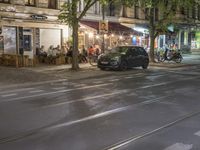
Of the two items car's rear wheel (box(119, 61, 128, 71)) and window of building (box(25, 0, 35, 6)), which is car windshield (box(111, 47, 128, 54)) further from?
window of building (box(25, 0, 35, 6))

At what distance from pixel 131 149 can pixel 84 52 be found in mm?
22791

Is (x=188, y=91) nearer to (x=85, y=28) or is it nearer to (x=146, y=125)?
(x=146, y=125)

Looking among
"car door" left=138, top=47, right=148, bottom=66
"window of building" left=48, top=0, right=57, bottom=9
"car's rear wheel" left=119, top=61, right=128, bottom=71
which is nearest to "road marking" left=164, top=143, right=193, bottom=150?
"car's rear wheel" left=119, top=61, right=128, bottom=71

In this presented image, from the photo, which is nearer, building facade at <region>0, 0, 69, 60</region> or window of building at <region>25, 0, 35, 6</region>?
building facade at <region>0, 0, 69, 60</region>

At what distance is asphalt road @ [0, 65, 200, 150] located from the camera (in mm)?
7703

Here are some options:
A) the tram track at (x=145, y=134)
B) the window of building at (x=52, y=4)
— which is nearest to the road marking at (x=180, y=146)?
the tram track at (x=145, y=134)

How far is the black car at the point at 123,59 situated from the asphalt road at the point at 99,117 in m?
7.62

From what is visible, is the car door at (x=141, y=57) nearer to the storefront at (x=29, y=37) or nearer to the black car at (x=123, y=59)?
the black car at (x=123, y=59)

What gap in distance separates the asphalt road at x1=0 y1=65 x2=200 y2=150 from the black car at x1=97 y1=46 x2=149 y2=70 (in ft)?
25.0

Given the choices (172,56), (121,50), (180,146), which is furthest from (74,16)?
(180,146)

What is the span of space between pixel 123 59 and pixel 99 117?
14786 millimetres

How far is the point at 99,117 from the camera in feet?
33.1

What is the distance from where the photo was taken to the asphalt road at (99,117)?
7.70 m

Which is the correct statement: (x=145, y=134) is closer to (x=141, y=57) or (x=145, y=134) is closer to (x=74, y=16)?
(x=74, y=16)
